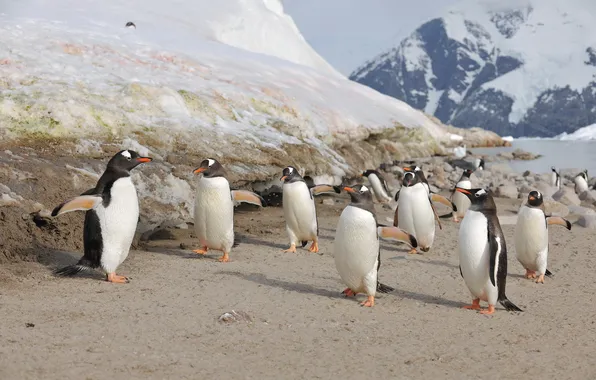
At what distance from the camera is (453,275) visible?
797 centimetres

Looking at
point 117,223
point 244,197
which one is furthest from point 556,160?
point 117,223

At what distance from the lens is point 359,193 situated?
649cm

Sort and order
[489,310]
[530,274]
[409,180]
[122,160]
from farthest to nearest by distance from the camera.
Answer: [409,180], [530,274], [122,160], [489,310]

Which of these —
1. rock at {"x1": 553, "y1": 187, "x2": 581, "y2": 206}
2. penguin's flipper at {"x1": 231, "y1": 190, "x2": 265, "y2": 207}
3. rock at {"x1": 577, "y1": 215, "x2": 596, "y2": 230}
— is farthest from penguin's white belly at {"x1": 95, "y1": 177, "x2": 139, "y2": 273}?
rock at {"x1": 553, "y1": 187, "x2": 581, "y2": 206}

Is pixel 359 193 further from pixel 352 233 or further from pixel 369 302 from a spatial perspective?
pixel 369 302

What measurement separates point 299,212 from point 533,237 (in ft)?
9.55

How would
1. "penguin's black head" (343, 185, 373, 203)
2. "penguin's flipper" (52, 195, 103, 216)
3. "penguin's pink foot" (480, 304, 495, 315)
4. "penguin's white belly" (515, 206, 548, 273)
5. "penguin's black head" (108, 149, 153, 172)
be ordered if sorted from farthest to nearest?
"penguin's white belly" (515, 206, 548, 273), "penguin's black head" (108, 149, 153, 172), "penguin's flipper" (52, 195, 103, 216), "penguin's black head" (343, 185, 373, 203), "penguin's pink foot" (480, 304, 495, 315)

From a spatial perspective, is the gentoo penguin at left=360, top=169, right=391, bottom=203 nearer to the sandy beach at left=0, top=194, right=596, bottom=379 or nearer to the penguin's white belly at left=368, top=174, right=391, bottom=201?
the penguin's white belly at left=368, top=174, right=391, bottom=201

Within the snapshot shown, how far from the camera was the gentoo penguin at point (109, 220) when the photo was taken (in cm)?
688

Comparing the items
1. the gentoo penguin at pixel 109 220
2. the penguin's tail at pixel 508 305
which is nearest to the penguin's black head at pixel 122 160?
the gentoo penguin at pixel 109 220

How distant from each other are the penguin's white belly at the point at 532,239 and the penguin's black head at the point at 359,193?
2.33m

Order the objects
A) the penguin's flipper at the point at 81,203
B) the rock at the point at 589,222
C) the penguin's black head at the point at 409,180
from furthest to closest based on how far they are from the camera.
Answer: the rock at the point at 589,222 < the penguin's black head at the point at 409,180 < the penguin's flipper at the point at 81,203

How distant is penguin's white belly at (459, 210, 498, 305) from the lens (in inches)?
249

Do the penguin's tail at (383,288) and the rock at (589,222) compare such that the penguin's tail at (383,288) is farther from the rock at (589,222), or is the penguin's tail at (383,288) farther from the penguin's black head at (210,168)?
the rock at (589,222)
